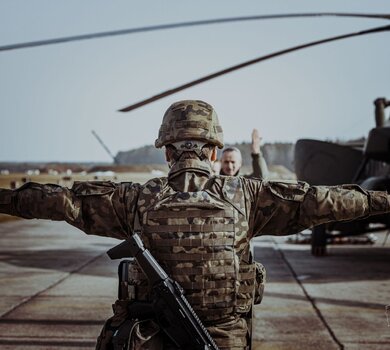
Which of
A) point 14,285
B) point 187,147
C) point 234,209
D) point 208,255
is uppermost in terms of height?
point 187,147

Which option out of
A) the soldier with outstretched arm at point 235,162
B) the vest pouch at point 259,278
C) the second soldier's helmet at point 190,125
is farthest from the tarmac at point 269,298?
the second soldier's helmet at point 190,125

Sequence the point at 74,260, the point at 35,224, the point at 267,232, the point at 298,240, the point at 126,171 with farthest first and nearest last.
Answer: the point at 126,171, the point at 35,224, the point at 298,240, the point at 74,260, the point at 267,232

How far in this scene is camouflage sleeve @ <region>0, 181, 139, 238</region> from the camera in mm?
2844

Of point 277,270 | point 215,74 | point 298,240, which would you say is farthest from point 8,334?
point 298,240

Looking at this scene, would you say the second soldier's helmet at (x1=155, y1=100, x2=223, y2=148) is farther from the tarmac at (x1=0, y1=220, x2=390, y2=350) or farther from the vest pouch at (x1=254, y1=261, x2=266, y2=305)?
the tarmac at (x1=0, y1=220, x2=390, y2=350)

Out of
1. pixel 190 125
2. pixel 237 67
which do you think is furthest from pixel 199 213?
pixel 237 67

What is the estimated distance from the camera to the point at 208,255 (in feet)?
9.26

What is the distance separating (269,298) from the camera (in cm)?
792

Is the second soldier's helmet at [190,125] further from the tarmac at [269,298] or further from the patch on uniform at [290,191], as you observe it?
the tarmac at [269,298]

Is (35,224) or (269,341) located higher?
(269,341)

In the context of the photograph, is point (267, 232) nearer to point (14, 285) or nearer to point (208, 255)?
point (208, 255)

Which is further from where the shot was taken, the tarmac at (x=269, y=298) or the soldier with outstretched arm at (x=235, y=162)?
the soldier with outstretched arm at (x=235, y=162)

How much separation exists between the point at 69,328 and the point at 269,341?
76.1 inches

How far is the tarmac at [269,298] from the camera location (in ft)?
19.5
